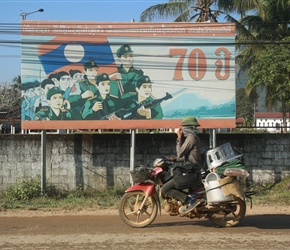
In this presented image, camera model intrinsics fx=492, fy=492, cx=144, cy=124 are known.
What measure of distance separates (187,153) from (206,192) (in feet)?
2.22

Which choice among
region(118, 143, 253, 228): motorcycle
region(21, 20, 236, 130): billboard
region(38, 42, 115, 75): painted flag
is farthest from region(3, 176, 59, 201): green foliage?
region(118, 143, 253, 228): motorcycle

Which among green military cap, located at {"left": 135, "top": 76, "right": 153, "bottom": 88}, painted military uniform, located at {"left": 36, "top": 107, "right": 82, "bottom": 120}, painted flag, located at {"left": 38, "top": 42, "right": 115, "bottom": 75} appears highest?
painted flag, located at {"left": 38, "top": 42, "right": 115, "bottom": 75}

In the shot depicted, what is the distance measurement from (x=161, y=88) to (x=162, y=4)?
9300 mm

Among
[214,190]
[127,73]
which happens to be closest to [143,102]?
[127,73]

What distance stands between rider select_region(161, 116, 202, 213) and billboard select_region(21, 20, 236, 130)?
4357 mm

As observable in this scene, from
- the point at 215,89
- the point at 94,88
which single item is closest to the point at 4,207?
the point at 94,88

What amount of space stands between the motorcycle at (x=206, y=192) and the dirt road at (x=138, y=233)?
0.22m

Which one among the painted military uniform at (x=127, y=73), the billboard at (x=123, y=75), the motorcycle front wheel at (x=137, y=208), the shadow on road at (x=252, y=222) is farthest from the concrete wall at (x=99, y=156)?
the motorcycle front wheel at (x=137, y=208)

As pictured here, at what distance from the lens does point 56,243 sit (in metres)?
6.84

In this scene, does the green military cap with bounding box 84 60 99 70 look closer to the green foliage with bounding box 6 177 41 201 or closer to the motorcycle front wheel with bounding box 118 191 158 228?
the green foliage with bounding box 6 177 41 201

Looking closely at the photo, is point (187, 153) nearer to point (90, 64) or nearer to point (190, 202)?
point (190, 202)

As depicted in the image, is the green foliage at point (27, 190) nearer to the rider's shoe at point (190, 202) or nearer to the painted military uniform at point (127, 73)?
the painted military uniform at point (127, 73)

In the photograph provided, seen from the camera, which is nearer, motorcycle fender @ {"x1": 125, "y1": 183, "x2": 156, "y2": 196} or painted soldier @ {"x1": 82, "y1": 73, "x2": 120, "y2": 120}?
motorcycle fender @ {"x1": 125, "y1": 183, "x2": 156, "y2": 196}

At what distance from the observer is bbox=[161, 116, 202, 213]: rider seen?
775 cm
